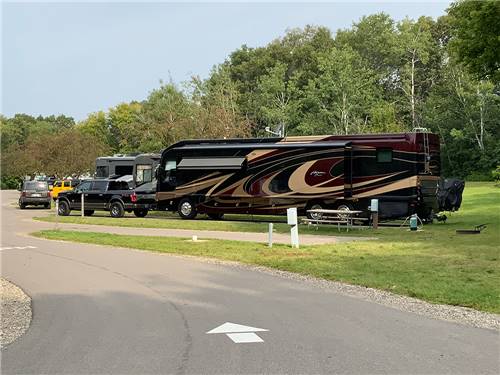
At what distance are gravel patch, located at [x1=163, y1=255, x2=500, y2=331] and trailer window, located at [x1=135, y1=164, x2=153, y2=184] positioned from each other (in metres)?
23.4

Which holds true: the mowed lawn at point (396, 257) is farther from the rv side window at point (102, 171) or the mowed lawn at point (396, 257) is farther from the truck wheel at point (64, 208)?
the rv side window at point (102, 171)

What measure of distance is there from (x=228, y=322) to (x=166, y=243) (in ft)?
33.7

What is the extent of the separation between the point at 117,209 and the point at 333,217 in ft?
41.1

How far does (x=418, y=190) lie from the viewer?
23750 mm

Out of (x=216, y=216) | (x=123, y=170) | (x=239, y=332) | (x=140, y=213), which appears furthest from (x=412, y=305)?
(x=123, y=170)

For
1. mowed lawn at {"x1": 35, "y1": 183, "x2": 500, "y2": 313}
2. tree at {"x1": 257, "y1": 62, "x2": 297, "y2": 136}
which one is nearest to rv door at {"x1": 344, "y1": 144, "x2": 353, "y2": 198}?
mowed lawn at {"x1": 35, "y1": 183, "x2": 500, "y2": 313}

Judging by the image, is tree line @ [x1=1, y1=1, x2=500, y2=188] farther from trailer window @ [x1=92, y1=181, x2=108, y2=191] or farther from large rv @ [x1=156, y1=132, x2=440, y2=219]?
large rv @ [x1=156, y1=132, x2=440, y2=219]

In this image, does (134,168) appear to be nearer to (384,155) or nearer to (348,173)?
(348,173)

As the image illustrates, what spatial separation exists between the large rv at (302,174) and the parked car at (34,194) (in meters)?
13.7

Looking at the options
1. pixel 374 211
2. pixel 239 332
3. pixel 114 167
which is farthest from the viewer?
pixel 114 167

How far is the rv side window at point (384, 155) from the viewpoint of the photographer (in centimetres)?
2423

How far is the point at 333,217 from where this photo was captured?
23.1 metres

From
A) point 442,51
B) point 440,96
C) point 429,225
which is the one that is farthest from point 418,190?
point 442,51

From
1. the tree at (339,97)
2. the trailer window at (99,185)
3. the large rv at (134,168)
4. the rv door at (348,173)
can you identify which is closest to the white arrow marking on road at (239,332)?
the rv door at (348,173)
